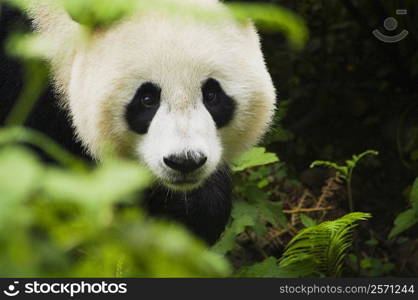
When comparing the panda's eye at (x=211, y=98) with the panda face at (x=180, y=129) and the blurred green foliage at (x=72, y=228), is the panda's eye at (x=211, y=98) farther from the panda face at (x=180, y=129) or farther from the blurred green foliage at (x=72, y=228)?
the blurred green foliage at (x=72, y=228)

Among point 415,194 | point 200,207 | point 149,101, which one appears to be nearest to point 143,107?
point 149,101

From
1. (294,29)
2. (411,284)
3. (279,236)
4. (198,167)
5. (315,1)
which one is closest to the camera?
(294,29)

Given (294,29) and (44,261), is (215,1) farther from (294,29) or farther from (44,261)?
(44,261)

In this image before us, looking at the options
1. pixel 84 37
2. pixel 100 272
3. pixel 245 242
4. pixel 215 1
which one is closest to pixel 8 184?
pixel 100 272

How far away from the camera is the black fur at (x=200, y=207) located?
2.49 meters

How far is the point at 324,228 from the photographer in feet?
7.02

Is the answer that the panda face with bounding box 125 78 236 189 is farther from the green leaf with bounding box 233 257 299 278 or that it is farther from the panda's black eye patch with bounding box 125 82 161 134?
the green leaf with bounding box 233 257 299 278

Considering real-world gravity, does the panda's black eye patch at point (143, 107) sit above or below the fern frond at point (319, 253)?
above

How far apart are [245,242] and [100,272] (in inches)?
93.2

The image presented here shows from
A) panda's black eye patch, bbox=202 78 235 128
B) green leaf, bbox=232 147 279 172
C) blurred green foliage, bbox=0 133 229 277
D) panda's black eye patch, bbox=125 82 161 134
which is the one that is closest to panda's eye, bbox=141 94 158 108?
panda's black eye patch, bbox=125 82 161 134

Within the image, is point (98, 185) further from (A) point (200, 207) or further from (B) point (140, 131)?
(A) point (200, 207)

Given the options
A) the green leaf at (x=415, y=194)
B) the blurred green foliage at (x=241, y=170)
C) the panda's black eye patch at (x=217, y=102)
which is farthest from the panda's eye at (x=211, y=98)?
the green leaf at (x=415, y=194)

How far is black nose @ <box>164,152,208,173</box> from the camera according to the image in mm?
1766

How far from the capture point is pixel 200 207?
250cm
